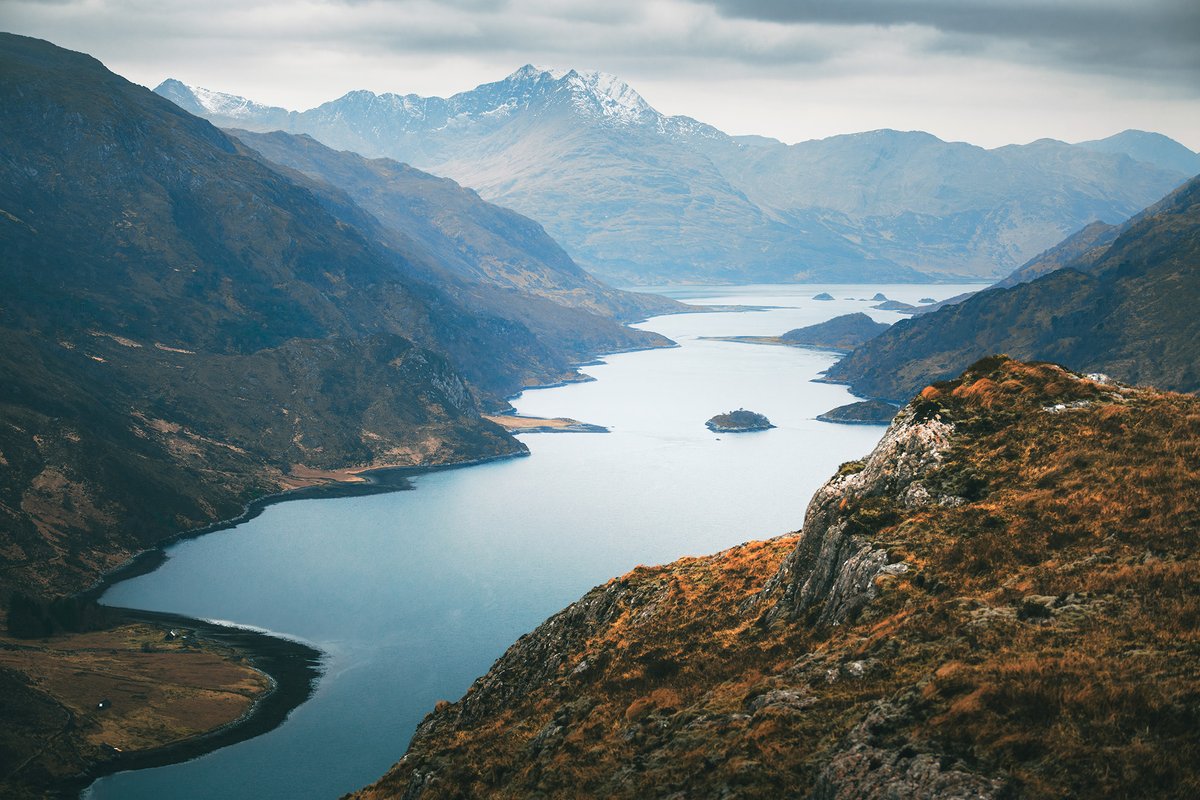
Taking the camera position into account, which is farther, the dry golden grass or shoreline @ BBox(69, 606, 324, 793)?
the dry golden grass

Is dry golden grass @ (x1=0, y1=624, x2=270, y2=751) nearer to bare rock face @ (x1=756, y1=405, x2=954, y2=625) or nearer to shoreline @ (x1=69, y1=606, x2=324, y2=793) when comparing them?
shoreline @ (x1=69, y1=606, x2=324, y2=793)

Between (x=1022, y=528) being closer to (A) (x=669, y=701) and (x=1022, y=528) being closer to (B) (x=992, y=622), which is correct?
(B) (x=992, y=622)

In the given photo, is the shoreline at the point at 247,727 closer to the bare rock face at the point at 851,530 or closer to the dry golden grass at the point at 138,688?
the dry golden grass at the point at 138,688

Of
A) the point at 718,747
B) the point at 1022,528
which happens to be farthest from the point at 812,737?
the point at 1022,528

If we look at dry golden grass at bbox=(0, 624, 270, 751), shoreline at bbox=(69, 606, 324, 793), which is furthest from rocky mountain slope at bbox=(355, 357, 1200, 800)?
dry golden grass at bbox=(0, 624, 270, 751)

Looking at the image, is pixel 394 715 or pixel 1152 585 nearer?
pixel 1152 585

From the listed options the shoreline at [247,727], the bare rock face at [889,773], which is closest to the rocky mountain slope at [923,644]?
the bare rock face at [889,773]
